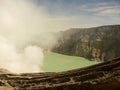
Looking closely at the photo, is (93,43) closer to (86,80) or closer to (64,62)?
(64,62)

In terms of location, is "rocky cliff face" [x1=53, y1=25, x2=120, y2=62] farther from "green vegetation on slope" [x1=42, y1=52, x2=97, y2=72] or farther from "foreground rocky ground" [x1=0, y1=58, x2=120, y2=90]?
"foreground rocky ground" [x1=0, y1=58, x2=120, y2=90]

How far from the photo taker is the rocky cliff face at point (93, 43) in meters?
73.3

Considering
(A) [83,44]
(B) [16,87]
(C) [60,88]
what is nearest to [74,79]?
(C) [60,88]

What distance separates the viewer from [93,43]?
256 feet

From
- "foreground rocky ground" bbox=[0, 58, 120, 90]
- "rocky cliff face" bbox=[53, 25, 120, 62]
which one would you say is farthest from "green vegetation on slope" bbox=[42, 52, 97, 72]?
"foreground rocky ground" bbox=[0, 58, 120, 90]

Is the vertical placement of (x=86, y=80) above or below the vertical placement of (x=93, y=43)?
below

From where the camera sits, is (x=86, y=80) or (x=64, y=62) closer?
(x=86, y=80)

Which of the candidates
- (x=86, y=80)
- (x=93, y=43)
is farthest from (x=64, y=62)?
(x=86, y=80)

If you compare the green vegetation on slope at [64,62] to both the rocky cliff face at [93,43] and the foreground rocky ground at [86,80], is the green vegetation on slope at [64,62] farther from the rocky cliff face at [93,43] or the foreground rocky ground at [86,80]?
the foreground rocky ground at [86,80]

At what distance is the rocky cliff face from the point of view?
241 ft

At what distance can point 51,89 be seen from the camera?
6125mm

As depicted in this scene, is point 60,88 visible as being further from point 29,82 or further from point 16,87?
point 16,87

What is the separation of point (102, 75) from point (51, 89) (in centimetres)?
145

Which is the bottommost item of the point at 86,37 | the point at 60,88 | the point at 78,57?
the point at 60,88
